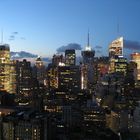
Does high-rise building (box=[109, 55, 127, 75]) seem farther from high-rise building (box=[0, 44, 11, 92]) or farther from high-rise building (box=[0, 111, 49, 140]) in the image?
high-rise building (box=[0, 111, 49, 140])

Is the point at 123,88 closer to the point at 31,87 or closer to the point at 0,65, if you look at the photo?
the point at 31,87

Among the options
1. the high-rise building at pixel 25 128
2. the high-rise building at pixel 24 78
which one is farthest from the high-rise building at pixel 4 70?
the high-rise building at pixel 25 128

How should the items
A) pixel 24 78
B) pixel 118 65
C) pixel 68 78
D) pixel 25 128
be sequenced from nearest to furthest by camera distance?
pixel 25 128 → pixel 24 78 → pixel 68 78 → pixel 118 65

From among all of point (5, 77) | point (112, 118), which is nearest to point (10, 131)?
point (112, 118)

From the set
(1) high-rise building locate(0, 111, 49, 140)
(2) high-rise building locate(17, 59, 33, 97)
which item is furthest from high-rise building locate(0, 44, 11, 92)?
(1) high-rise building locate(0, 111, 49, 140)

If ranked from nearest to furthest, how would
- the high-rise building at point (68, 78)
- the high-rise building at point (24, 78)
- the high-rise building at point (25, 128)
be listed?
1. the high-rise building at point (25, 128)
2. the high-rise building at point (24, 78)
3. the high-rise building at point (68, 78)

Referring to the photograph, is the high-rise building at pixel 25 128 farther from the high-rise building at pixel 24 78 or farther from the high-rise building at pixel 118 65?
the high-rise building at pixel 118 65

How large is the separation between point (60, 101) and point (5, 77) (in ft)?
33.4

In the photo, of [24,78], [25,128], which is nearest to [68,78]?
[24,78]

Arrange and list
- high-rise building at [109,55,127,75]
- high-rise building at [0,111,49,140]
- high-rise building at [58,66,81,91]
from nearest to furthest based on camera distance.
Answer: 1. high-rise building at [0,111,49,140]
2. high-rise building at [58,66,81,91]
3. high-rise building at [109,55,127,75]

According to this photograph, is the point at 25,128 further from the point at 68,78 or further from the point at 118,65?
the point at 118,65

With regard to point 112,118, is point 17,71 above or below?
above

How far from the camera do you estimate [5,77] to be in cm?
3953

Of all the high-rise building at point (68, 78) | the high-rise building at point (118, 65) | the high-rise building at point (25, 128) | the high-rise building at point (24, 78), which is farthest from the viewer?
the high-rise building at point (118, 65)
